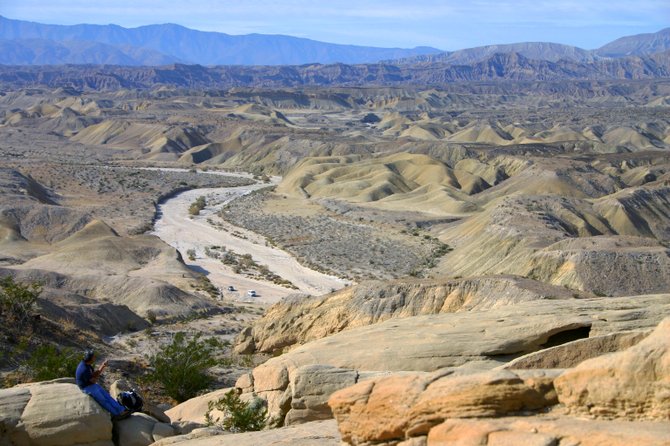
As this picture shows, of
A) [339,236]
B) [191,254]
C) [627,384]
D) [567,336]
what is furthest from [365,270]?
[627,384]

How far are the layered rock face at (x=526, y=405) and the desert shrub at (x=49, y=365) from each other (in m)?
11.2

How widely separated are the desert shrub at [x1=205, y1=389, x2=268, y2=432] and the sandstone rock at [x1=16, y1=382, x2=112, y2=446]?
8.19 ft

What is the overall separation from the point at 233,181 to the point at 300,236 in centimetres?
Result: 4003

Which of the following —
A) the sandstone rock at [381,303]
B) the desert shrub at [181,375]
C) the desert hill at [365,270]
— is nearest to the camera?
the desert hill at [365,270]

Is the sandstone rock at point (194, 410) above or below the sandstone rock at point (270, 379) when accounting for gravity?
below

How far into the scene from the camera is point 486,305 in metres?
26.3

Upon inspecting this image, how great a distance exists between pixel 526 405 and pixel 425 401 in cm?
133

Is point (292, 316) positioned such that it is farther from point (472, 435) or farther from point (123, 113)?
point (123, 113)

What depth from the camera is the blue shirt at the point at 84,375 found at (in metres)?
15.7

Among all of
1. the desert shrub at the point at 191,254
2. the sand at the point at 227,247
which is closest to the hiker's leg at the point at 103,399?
the sand at the point at 227,247

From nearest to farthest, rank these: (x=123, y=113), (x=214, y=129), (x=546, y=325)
→ (x=546, y=325), (x=214, y=129), (x=123, y=113)

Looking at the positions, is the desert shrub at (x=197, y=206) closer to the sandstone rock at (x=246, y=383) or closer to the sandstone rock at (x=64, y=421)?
the sandstone rock at (x=246, y=383)

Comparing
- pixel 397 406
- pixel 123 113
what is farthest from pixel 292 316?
pixel 123 113

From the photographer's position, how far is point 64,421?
1535cm
